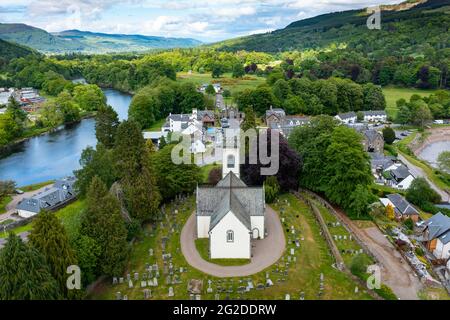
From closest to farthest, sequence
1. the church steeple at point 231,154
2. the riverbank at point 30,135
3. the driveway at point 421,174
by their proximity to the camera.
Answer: the church steeple at point 231,154 → the driveway at point 421,174 → the riverbank at point 30,135

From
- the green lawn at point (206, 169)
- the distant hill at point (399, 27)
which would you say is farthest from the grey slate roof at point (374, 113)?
the distant hill at point (399, 27)

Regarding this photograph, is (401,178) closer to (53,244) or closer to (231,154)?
(231,154)

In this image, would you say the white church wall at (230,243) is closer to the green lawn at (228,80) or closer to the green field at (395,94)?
the green field at (395,94)

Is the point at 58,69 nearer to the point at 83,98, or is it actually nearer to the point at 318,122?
the point at 83,98

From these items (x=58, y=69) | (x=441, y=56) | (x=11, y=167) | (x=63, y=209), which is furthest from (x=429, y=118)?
(x=58, y=69)

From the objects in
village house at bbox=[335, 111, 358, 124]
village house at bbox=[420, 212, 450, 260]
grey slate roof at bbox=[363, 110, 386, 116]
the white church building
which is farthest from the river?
grey slate roof at bbox=[363, 110, 386, 116]

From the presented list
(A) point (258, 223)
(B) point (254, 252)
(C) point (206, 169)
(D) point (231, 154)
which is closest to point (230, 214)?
(B) point (254, 252)

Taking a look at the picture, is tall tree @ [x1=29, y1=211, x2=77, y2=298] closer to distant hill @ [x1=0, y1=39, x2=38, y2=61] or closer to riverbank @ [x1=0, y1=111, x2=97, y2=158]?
riverbank @ [x1=0, y1=111, x2=97, y2=158]
